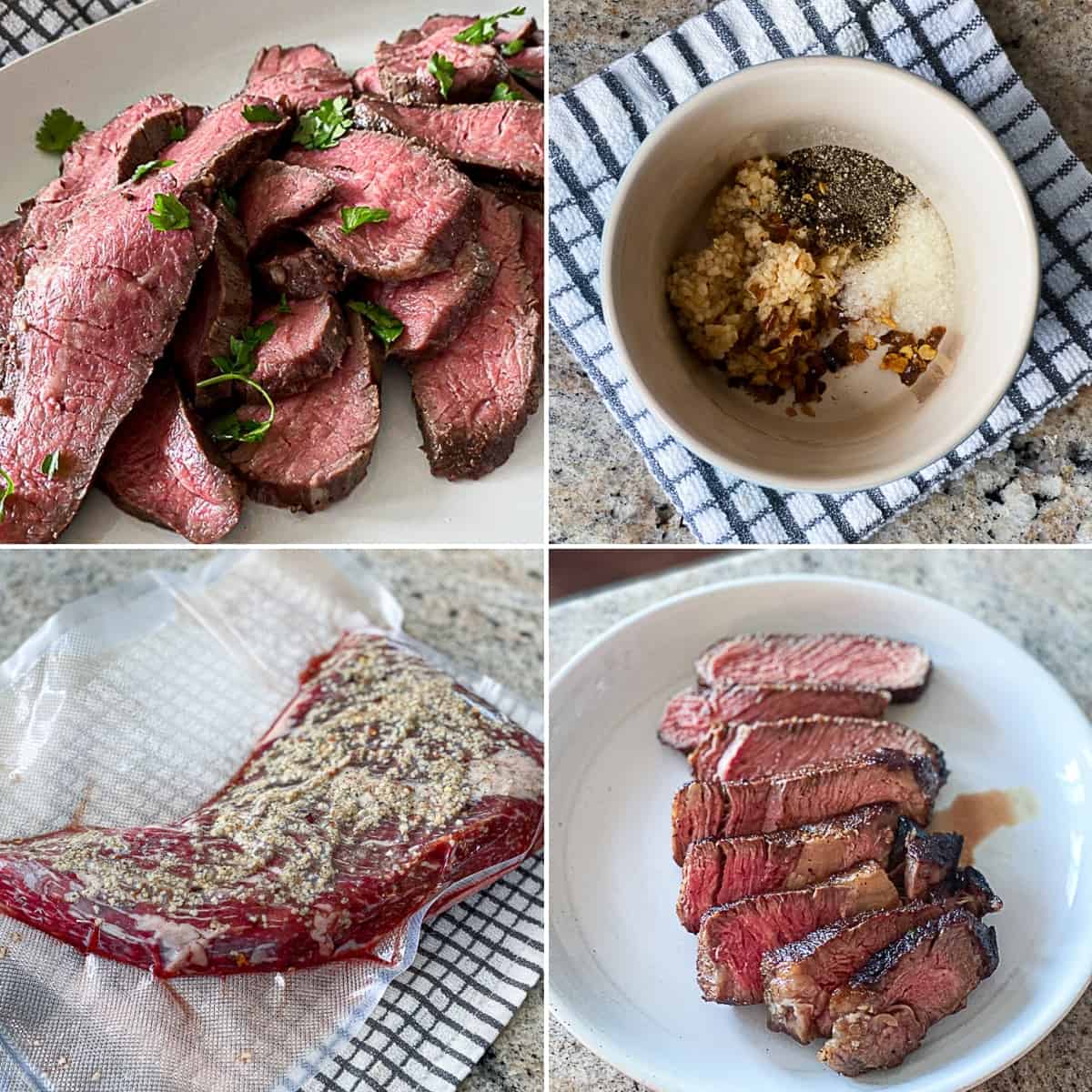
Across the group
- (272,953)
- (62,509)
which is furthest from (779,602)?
(62,509)

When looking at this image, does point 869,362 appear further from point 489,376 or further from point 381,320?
point 381,320

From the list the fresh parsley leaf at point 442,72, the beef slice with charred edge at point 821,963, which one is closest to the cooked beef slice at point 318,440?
the fresh parsley leaf at point 442,72

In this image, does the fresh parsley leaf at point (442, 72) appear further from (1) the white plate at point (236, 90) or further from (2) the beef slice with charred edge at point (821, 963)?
(2) the beef slice with charred edge at point (821, 963)

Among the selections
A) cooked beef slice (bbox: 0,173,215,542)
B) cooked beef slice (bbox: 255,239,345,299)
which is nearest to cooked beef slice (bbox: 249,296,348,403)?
cooked beef slice (bbox: 255,239,345,299)

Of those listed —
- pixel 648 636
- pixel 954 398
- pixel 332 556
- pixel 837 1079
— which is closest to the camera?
pixel 837 1079

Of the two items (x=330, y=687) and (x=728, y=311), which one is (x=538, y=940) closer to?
(x=330, y=687)

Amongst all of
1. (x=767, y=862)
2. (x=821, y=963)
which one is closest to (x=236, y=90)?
(x=767, y=862)

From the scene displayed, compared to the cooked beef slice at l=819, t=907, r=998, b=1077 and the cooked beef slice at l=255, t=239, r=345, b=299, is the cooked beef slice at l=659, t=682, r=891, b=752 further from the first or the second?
the cooked beef slice at l=255, t=239, r=345, b=299
